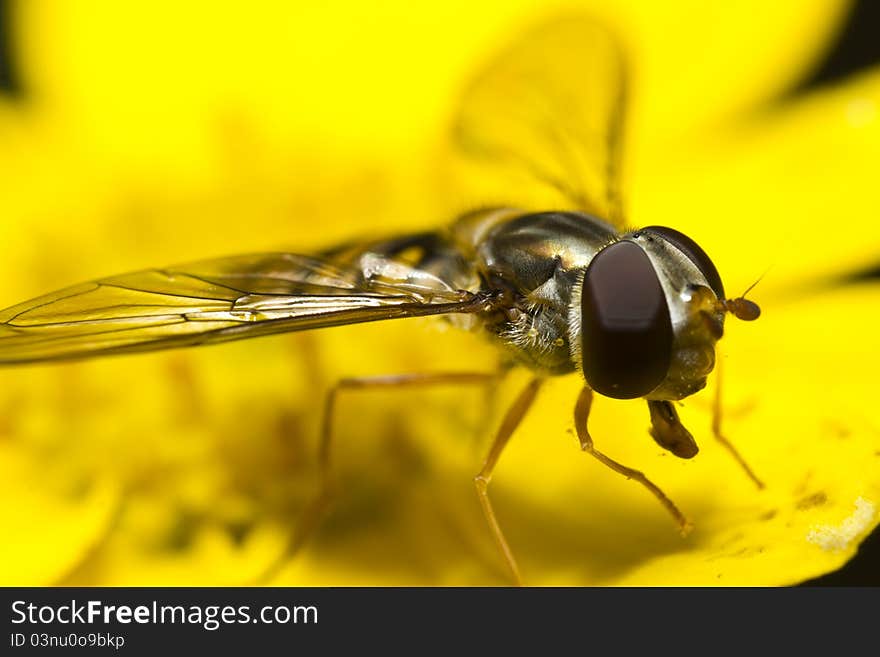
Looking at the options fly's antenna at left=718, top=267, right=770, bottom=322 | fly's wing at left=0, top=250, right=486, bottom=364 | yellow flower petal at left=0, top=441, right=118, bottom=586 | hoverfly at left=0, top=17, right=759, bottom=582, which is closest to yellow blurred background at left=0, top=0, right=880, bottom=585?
yellow flower petal at left=0, top=441, right=118, bottom=586

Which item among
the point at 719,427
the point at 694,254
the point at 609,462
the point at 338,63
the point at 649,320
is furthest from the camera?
the point at 338,63

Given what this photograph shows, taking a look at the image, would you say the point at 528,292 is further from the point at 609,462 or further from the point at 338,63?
the point at 338,63

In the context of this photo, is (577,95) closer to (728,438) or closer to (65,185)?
(728,438)

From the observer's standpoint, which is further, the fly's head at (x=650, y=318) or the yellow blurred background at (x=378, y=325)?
the yellow blurred background at (x=378, y=325)

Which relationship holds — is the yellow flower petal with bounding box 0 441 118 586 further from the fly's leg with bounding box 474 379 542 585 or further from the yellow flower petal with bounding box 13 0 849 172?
the yellow flower petal with bounding box 13 0 849 172

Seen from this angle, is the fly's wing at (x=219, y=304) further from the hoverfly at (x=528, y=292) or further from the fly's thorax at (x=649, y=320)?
the fly's thorax at (x=649, y=320)

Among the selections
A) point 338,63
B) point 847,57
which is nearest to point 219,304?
point 338,63

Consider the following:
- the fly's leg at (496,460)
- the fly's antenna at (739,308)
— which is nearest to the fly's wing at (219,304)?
the fly's leg at (496,460)
